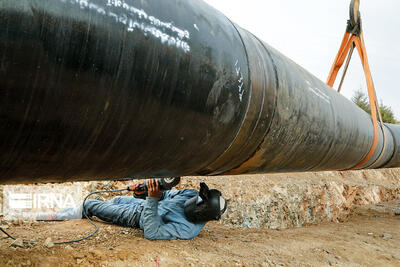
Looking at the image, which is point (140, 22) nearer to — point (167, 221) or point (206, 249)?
point (206, 249)

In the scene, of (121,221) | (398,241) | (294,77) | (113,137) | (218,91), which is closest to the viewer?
(113,137)

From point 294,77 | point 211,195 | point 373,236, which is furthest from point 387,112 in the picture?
point 294,77

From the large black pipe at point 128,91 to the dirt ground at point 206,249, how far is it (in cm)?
157

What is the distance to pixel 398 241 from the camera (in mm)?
4008

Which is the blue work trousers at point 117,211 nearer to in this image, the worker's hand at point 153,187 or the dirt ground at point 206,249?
the dirt ground at point 206,249

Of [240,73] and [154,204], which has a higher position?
[240,73]

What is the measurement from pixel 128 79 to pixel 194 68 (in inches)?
5.7

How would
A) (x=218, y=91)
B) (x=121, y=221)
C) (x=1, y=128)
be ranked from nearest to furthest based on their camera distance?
(x=1, y=128), (x=218, y=91), (x=121, y=221)

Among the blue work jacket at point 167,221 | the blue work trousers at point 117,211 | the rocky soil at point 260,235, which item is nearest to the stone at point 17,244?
the rocky soil at point 260,235

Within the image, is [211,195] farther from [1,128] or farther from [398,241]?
[398,241]

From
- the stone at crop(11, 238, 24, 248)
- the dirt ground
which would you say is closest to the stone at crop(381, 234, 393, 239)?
the dirt ground

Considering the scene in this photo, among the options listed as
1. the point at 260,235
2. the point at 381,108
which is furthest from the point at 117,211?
the point at 381,108

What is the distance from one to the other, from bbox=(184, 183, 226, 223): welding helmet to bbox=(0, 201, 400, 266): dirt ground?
0.83 ft

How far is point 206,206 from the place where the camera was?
2.80 meters
